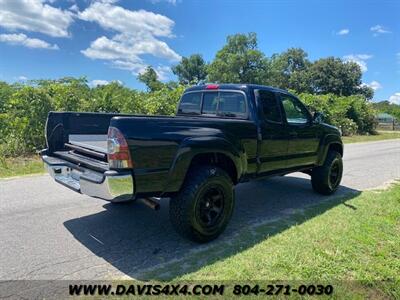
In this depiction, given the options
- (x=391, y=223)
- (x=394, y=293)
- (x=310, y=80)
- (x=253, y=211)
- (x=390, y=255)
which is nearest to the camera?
(x=394, y=293)

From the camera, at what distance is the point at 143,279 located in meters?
3.34

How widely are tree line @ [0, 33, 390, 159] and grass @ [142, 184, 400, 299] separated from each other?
8176mm

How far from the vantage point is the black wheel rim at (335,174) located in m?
6.76

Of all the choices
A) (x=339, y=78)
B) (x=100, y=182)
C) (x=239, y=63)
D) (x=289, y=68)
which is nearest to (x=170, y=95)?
(x=100, y=182)

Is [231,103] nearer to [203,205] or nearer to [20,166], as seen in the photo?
[203,205]

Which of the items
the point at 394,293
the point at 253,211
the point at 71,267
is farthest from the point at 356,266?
the point at 71,267

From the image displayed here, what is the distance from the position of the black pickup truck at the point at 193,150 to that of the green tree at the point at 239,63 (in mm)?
49878

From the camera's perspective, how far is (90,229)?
456 cm

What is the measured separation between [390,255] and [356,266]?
62 centimetres

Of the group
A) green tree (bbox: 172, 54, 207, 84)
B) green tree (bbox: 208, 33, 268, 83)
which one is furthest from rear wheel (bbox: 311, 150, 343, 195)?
green tree (bbox: 172, 54, 207, 84)

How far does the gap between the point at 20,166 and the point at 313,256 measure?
25.5ft

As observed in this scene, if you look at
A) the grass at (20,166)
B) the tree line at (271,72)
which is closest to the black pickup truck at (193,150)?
the grass at (20,166)

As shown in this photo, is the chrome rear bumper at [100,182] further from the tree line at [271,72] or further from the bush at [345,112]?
the tree line at [271,72]

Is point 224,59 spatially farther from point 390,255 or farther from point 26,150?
point 390,255
